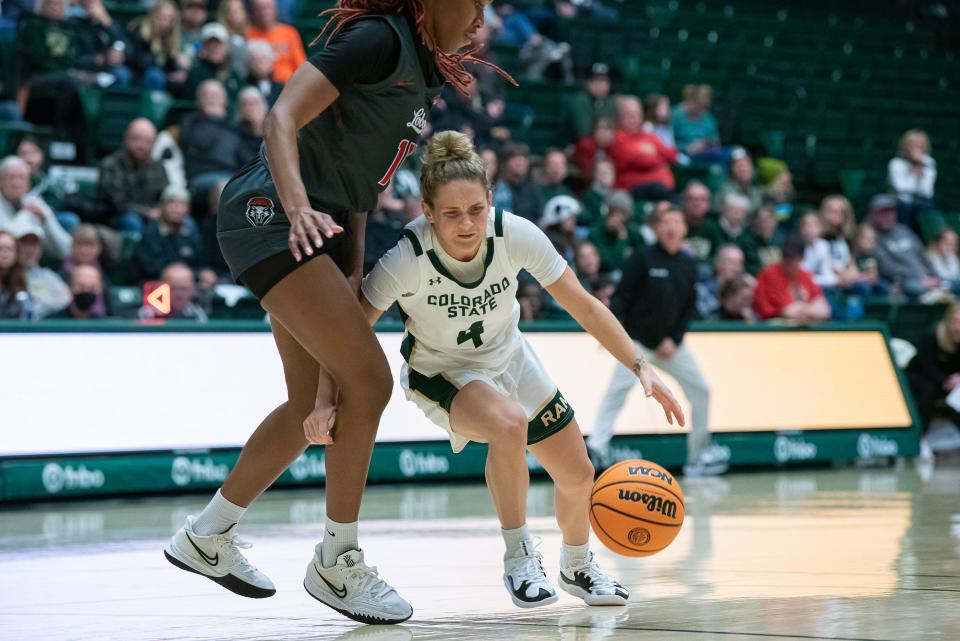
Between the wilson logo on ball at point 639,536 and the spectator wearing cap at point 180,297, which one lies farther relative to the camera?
the spectator wearing cap at point 180,297

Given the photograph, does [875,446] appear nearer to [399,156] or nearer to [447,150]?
[447,150]

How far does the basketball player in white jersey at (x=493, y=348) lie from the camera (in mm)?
4645

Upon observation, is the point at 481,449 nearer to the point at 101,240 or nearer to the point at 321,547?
the point at 101,240

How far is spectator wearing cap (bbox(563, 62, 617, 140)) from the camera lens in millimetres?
15805

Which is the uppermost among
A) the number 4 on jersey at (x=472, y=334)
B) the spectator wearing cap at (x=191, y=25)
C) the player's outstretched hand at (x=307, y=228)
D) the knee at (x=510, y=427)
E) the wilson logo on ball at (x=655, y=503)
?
the spectator wearing cap at (x=191, y=25)

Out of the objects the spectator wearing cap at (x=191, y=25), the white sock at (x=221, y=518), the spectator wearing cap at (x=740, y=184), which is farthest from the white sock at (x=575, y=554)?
the spectator wearing cap at (x=740, y=184)

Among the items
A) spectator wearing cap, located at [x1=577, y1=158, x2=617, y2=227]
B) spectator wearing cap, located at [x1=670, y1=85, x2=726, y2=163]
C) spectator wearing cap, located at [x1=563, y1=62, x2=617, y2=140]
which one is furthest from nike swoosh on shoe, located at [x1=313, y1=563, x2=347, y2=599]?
spectator wearing cap, located at [x1=670, y1=85, x2=726, y2=163]

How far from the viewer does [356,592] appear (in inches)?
173

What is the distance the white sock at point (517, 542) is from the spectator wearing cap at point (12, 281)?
6.06 m

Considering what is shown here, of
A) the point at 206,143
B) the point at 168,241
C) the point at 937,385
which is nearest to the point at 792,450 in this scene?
the point at 937,385

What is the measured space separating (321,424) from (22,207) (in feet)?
23.3

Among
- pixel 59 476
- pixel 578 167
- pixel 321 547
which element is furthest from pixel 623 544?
pixel 578 167

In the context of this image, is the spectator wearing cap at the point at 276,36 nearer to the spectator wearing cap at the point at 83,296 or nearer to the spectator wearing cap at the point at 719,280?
the spectator wearing cap at the point at 83,296

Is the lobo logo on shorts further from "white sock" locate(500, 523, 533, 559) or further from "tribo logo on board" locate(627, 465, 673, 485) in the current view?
"tribo logo on board" locate(627, 465, 673, 485)
